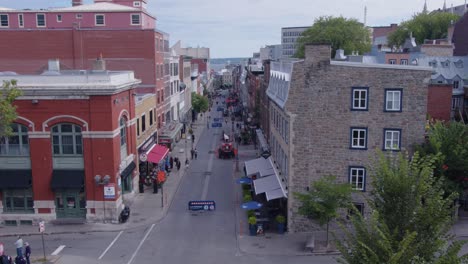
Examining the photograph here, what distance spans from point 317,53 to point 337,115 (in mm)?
3949

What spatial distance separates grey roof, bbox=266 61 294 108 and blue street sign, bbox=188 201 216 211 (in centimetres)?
874

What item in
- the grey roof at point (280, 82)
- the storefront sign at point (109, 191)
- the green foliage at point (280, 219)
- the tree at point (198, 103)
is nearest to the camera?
the green foliage at point (280, 219)

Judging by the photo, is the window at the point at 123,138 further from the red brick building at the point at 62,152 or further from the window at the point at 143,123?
the window at the point at 143,123

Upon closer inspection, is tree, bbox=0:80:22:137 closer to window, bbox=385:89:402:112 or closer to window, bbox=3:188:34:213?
window, bbox=3:188:34:213

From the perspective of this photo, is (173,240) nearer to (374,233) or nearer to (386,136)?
(386,136)

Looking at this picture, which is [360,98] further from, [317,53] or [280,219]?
[280,219]

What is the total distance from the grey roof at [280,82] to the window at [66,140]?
13.8 metres

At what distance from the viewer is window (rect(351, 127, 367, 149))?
28.8m

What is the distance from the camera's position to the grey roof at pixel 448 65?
54188mm

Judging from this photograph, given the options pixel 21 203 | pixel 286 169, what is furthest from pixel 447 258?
pixel 21 203

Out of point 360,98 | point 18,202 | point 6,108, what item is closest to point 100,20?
point 18,202

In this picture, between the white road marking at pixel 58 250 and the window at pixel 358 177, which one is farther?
the window at pixel 358 177

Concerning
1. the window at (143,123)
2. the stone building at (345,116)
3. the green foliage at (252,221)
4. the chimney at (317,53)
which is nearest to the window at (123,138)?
the window at (143,123)

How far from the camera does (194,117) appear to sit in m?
96.4
